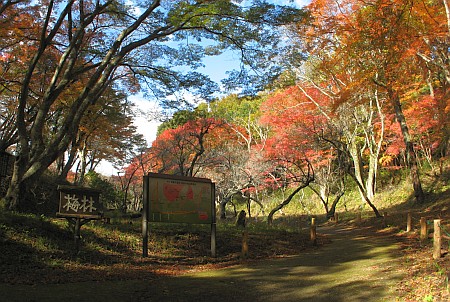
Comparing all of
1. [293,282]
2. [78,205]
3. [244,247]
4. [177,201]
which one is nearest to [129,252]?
[177,201]

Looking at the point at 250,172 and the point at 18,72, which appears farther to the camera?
the point at 250,172

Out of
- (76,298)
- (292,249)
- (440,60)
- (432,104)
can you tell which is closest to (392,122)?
(432,104)

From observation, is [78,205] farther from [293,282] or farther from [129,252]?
[293,282]

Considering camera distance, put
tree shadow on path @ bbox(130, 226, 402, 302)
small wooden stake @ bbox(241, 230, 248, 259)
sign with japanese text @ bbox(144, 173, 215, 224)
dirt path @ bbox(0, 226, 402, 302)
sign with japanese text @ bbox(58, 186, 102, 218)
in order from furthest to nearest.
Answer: small wooden stake @ bbox(241, 230, 248, 259)
sign with japanese text @ bbox(144, 173, 215, 224)
sign with japanese text @ bbox(58, 186, 102, 218)
tree shadow on path @ bbox(130, 226, 402, 302)
dirt path @ bbox(0, 226, 402, 302)

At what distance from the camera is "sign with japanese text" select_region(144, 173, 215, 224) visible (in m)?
9.16

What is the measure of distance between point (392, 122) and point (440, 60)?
32.5 feet

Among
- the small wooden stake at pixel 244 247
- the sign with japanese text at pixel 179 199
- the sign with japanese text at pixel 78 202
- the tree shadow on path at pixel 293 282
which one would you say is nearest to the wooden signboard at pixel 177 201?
the sign with japanese text at pixel 179 199

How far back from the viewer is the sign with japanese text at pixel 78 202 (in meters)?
7.97

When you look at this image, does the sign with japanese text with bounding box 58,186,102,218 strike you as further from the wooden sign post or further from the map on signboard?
the map on signboard

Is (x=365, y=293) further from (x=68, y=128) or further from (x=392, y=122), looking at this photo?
(x=392, y=122)

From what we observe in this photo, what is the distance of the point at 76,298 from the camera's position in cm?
528

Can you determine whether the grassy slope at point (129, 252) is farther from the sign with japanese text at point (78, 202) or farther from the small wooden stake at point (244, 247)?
the sign with japanese text at point (78, 202)

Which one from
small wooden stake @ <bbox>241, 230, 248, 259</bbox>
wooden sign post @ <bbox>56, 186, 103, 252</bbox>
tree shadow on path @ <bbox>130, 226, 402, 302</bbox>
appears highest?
wooden sign post @ <bbox>56, 186, 103, 252</bbox>

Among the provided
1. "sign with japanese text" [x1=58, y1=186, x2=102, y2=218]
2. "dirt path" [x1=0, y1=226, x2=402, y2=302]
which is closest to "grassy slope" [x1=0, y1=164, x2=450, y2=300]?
"dirt path" [x1=0, y1=226, x2=402, y2=302]
